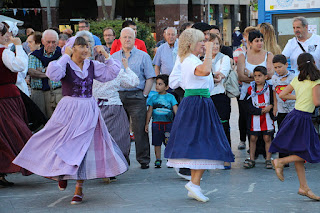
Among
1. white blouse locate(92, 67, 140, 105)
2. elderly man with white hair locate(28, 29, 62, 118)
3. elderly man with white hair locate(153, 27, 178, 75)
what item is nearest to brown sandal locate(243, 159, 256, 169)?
white blouse locate(92, 67, 140, 105)

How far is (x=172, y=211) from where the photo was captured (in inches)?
260

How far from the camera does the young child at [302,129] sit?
7.07 m

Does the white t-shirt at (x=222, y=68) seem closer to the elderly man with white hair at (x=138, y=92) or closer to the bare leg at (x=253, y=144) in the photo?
the bare leg at (x=253, y=144)

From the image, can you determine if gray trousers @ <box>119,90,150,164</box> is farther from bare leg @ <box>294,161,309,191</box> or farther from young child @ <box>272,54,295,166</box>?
bare leg @ <box>294,161,309,191</box>

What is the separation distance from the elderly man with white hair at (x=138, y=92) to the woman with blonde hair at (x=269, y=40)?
1937mm

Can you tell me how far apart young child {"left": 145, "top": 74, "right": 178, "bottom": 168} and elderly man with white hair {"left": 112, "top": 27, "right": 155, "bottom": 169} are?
4.9 inches

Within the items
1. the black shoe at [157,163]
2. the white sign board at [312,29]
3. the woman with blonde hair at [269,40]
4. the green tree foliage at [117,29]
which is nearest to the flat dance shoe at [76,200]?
the black shoe at [157,163]

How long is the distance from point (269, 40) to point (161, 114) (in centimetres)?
215

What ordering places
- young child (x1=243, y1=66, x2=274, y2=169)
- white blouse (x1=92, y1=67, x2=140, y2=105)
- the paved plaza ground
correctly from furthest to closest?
young child (x1=243, y1=66, x2=274, y2=169) < white blouse (x1=92, y1=67, x2=140, y2=105) < the paved plaza ground

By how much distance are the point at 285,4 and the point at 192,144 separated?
6918 mm

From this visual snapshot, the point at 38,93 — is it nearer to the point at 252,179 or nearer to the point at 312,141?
the point at 252,179

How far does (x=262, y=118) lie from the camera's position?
9.26m

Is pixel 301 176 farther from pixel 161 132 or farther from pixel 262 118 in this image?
pixel 161 132

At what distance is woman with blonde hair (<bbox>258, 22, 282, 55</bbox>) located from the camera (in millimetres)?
9938
